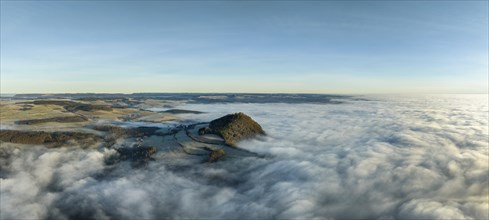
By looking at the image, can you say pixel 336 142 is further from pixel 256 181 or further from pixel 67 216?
pixel 67 216

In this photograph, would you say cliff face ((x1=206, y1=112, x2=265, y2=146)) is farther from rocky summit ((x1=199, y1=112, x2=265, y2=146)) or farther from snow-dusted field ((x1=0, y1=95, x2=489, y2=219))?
snow-dusted field ((x1=0, y1=95, x2=489, y2=219))

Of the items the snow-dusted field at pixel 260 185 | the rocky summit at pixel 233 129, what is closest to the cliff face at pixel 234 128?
the rocky summit at pixel 233 129

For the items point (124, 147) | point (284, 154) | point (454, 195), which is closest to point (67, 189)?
point (124, 147)

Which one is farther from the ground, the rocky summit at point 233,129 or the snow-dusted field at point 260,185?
the rocky summit at point 233,129

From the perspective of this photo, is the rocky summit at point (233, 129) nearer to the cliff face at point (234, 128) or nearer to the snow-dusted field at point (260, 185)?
the cliff face at point (234, 128)

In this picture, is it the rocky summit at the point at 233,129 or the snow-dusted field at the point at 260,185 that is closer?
the snow-dusted field at the point at 260,185

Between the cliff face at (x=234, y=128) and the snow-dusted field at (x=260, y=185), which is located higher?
the cliff face at (x=234, y=128)

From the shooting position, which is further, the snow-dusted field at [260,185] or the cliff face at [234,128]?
the cliff face at [234,128]
